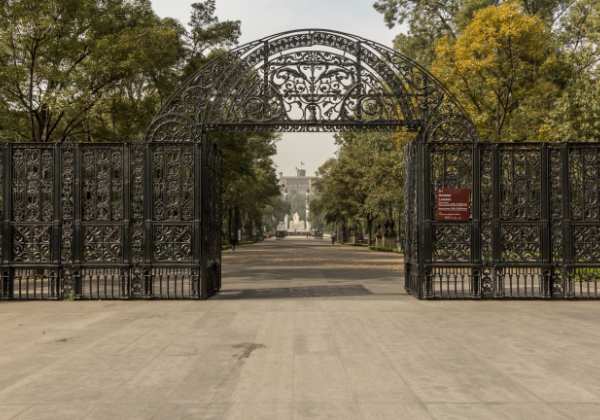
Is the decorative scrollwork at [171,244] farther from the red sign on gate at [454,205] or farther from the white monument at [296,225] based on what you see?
the white monument at [296,225]

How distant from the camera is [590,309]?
43.2 ft

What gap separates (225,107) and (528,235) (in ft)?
25.9

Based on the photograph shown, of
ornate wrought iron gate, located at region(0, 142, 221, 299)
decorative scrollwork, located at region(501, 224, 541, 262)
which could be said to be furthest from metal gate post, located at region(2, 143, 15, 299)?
decorative scrollwork, located at region(501, 224, 541, 262)

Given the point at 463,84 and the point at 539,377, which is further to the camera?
the point at 463,84

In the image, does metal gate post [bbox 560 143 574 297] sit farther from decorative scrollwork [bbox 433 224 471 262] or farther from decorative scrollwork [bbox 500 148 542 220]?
decorative scrollwork [bbox 433 224 471 262]

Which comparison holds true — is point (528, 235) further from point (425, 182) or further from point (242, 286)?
point (242, 286)

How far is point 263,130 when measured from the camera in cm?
1480

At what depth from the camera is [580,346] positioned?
351 inches

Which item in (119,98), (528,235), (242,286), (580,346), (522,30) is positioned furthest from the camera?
(522,30)

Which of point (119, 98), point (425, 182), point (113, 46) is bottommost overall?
point (425, 182)

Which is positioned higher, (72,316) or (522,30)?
(522,30)

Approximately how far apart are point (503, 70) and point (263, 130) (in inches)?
510

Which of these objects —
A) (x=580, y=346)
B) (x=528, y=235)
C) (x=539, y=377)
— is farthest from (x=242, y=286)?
(x=539, y=377)

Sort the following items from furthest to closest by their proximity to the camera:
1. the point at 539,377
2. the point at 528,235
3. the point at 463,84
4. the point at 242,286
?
the point at 463,84 → the point at 242,286 → the point at 528,235 → the point at 539,377
